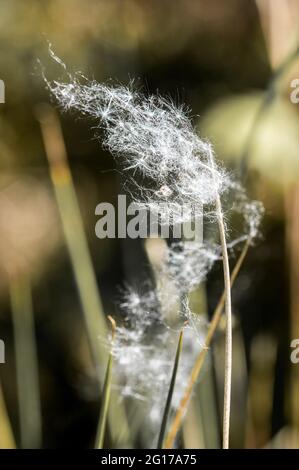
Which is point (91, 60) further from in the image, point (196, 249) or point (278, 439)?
point (278, 439)

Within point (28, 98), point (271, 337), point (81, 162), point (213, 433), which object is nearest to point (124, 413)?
point (213, 433)

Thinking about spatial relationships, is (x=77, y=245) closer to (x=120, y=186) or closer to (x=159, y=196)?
(x=120, y=186)

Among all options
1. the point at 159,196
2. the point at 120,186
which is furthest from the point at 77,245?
the point at 159,196

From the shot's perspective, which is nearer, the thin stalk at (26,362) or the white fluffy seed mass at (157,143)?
the white fluffy seed mass at (157,143)

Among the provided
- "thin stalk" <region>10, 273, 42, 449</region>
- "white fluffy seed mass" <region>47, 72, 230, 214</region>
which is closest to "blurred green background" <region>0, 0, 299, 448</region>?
"thin stalk" <region>10, 273, 42, 449</region>

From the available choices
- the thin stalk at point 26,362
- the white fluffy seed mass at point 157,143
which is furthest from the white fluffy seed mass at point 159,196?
the thin stalk at point 26,362

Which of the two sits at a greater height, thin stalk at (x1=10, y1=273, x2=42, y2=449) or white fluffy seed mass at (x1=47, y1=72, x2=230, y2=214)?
white fluffy seed mass at (x1=47, y1=72, x2=230, y2=214)

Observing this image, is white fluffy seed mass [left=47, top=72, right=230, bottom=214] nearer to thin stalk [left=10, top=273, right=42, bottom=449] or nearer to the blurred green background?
the blurred green background

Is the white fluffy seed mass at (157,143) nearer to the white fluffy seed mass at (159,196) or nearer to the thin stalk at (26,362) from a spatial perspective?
the white fluffy seed mass at (159,196)
